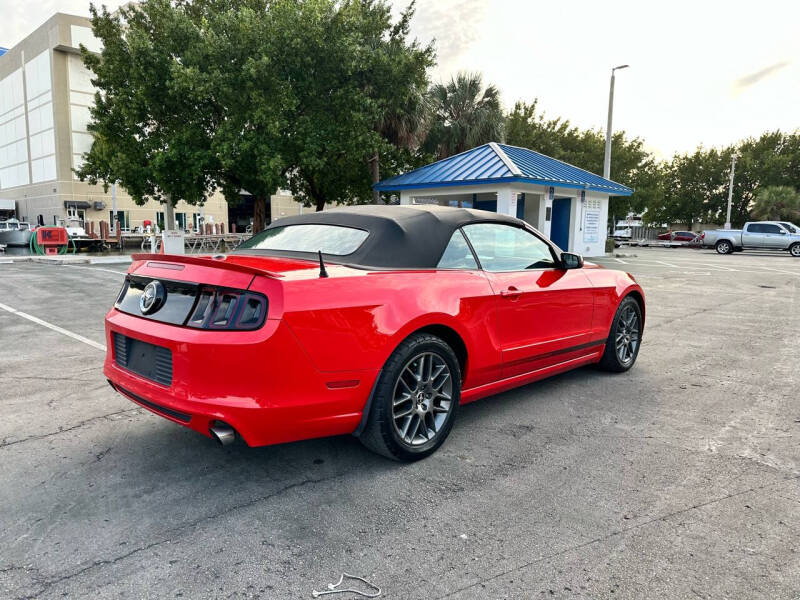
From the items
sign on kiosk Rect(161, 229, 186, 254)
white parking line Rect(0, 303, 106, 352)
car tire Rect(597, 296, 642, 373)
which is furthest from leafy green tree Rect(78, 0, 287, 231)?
car tire Rect(597, 296, 642, 373)

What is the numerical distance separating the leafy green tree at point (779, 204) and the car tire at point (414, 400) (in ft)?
160

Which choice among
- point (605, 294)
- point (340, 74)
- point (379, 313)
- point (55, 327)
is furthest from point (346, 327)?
point (340, 74)

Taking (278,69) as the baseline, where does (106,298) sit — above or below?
below

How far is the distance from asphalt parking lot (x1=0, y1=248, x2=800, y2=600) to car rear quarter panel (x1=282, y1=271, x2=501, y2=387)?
0.70 meters

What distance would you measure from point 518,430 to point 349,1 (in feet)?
61.6

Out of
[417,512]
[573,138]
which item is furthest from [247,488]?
[573,138]

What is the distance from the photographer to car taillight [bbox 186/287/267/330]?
2.64m

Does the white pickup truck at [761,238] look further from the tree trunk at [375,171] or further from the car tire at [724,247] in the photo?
the tree trunk at [375,171]

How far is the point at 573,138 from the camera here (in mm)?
39625

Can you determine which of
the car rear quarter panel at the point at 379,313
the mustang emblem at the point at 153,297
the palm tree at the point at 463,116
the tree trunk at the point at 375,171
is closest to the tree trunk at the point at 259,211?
the tree trunk at the point at 375,171

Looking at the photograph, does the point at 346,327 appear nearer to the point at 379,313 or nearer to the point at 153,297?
the point at 379,313

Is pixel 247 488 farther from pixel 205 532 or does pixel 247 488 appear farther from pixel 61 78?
pixel 61 78

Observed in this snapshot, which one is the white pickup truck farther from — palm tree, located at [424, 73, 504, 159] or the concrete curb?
the concrete curb

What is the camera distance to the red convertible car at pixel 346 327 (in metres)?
2.64
